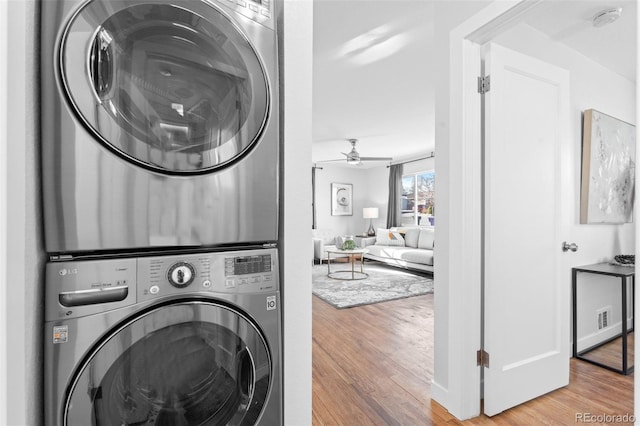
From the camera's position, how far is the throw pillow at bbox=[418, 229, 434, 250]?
19.0 feet

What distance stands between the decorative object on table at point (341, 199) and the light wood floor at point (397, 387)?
205 inches

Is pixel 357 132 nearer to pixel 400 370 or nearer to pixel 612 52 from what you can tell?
pixel 612 52

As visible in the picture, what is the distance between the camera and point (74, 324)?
703 millimetres

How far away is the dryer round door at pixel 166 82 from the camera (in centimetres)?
70

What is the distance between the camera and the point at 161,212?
0.78m

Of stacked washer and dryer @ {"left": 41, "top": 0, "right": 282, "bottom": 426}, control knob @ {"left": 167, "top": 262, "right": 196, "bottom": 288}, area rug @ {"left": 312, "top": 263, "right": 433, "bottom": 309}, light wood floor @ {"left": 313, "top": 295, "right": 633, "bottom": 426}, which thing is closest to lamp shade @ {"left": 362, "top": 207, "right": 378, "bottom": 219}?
area rug @ {"left": 312, "top": 263, "right": 433, "bottom": 309}

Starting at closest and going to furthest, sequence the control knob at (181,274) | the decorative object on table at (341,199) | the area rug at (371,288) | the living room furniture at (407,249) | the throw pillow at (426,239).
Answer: the control knob at (181,274)
the area rug at (371,288)
the living room furniture at (407,249)
the throw pillow at (426,239)
the decorative object on table at (341,199)

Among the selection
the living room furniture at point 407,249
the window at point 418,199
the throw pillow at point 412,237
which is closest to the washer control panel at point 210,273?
the living room furniture at point 407,249

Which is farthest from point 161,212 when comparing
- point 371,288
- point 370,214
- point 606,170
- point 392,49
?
point 370,214

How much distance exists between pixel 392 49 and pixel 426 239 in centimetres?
403

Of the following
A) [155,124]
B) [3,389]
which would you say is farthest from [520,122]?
[3,389]

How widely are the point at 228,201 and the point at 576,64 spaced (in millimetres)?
3011

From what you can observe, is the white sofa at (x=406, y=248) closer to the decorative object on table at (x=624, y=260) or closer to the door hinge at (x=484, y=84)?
the decorative object on table at (x=624, y=260)

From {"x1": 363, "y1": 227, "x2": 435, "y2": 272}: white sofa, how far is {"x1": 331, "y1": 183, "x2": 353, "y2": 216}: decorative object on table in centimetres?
130
